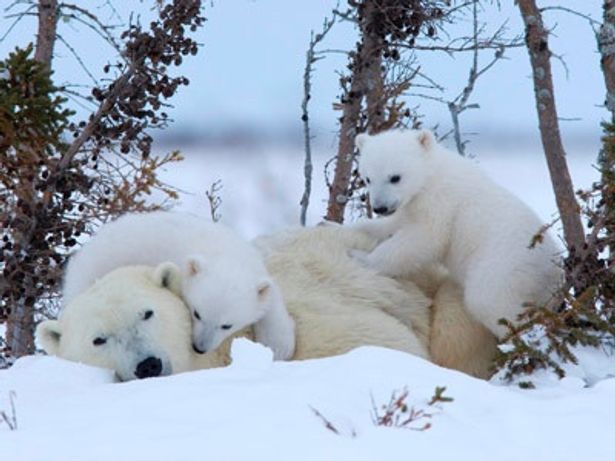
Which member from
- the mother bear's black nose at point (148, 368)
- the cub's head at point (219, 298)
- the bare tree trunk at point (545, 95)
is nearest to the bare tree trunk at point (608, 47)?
the bare tree trunk at point (545, 95)

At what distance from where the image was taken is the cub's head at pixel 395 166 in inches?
251

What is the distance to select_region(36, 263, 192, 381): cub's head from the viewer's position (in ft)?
15.3

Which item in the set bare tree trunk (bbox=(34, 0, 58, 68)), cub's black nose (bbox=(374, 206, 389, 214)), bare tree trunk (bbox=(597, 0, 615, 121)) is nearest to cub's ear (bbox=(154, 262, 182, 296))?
cub's black nose (bbox=(374, 206, 389, 214))

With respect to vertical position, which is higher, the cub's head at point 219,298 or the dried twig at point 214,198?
the dried twig at point 214,198

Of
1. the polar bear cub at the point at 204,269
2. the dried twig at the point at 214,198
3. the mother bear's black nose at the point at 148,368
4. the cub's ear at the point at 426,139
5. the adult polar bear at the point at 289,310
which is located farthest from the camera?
the dried twig at the point at 214,198

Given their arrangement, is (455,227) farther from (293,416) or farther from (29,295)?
(293,416)

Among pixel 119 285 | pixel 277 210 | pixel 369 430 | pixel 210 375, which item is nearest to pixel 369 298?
pixel 119 285

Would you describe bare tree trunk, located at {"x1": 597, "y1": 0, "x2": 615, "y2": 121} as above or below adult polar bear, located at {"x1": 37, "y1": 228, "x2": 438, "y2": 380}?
above

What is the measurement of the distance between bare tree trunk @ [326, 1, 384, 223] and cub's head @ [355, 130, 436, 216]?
2.54 meters

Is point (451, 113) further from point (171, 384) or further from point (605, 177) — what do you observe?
point (171, 384)

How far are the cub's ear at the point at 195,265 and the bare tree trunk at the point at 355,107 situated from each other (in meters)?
4.22

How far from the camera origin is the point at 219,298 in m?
5.11

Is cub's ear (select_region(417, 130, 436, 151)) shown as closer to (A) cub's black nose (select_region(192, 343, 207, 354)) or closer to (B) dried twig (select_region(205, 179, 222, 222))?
(A) cub's black nose (select_region(192, 343, 207, 354))

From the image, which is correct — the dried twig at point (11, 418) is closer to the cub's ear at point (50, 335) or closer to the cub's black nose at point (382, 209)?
the cub's ear at point (50, 335)
